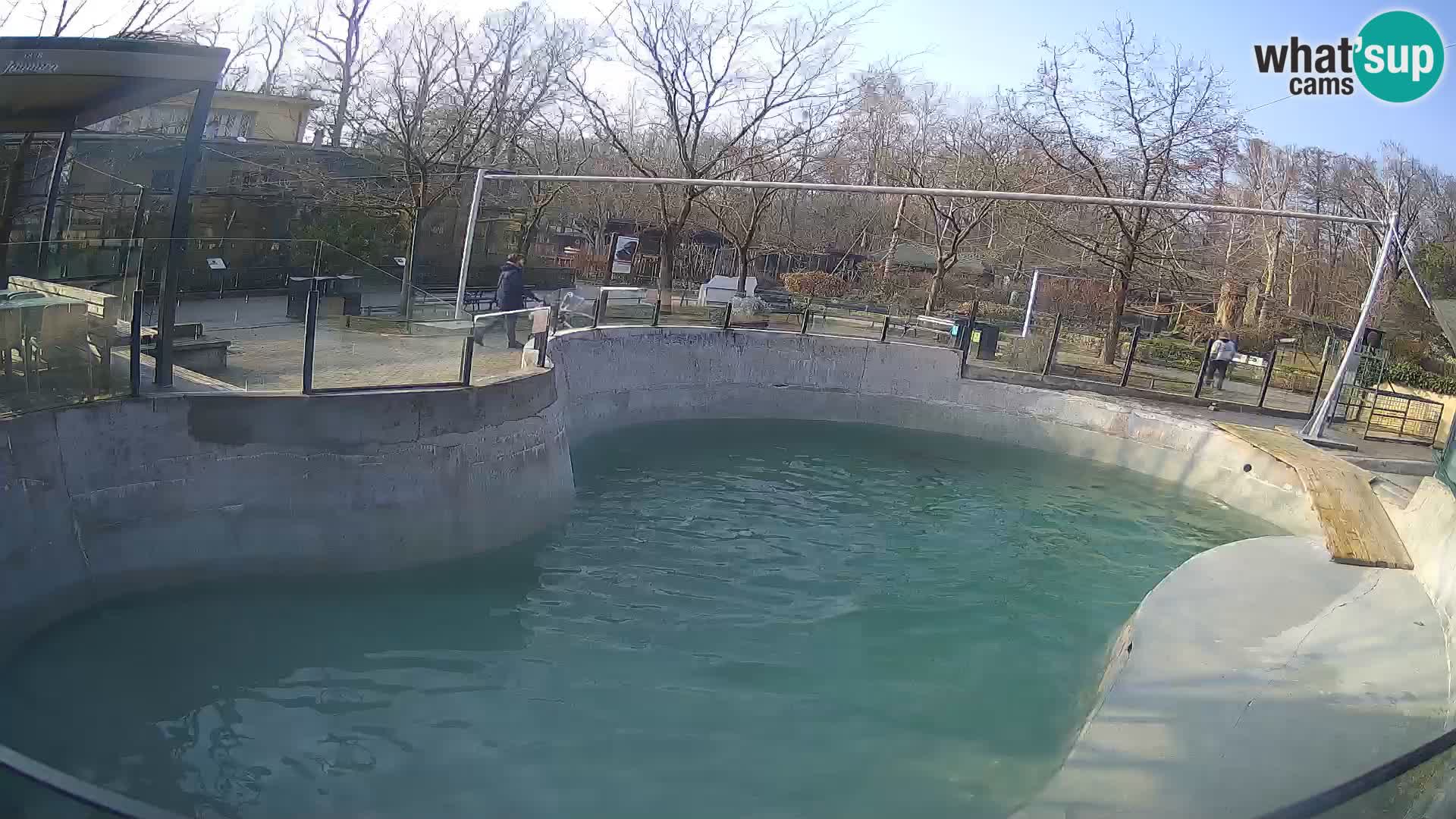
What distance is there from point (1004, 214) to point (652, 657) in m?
26.9

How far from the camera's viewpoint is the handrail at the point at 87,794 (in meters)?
2.97

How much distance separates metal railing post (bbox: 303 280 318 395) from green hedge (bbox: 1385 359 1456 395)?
24.2 metres

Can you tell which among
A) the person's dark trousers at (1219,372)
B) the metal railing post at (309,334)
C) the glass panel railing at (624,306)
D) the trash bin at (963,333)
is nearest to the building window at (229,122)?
the glass panel railing at (624,306)

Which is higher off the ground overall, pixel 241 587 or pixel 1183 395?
pixel 1183 395

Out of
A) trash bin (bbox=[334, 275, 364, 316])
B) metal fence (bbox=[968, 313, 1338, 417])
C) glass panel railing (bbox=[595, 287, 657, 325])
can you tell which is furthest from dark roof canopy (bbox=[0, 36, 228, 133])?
metal fence (bbox=[968, 313, 1338, 417])

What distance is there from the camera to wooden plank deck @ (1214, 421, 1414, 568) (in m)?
10.8

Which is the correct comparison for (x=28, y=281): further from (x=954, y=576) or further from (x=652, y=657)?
(x=954, y=576)

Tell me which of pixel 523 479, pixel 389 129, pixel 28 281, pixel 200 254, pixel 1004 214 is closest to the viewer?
pixel 28 281

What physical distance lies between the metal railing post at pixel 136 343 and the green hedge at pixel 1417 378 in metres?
25.7

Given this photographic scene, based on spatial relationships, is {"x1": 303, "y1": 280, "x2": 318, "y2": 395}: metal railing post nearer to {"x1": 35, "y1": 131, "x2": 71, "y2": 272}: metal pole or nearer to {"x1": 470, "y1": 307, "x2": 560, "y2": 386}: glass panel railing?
{"x1": 470, "y1": 307, "x2": 560, "y2": 386}: glass panel railing

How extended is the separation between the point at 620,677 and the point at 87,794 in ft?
20.7

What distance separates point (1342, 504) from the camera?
42.4 feet

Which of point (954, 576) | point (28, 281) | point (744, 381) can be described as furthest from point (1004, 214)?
point (28, 281)

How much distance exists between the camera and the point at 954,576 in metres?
12.8
